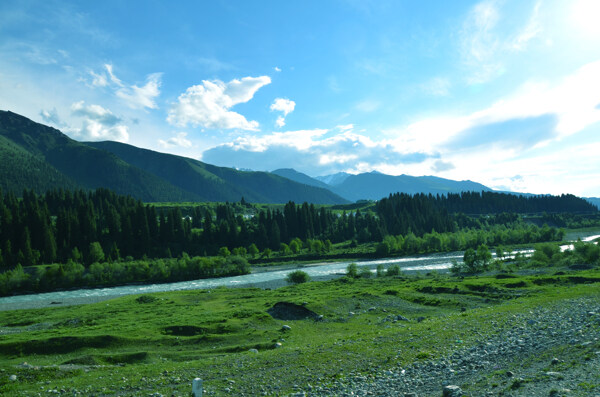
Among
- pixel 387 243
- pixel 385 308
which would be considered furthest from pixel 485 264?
pixel 387 243

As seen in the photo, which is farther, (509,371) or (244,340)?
(244,340)

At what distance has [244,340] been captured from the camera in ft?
113

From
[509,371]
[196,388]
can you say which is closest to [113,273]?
[196,388]

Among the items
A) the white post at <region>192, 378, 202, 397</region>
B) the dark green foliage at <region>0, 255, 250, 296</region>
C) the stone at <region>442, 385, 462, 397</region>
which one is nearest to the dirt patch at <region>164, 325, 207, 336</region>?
the white post at <region>192, 378, 202, 397</region>

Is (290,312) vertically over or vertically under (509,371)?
under

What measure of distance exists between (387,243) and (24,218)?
159807mm

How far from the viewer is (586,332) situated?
70.6ft

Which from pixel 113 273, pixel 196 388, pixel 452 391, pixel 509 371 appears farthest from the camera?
pixel 113 273

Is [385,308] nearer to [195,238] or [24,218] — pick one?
[195,238]

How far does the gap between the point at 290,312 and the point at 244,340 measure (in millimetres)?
11173

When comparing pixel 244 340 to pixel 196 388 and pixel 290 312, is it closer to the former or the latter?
pixel 290 312

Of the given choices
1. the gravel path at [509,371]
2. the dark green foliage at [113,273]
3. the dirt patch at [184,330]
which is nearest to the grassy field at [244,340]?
the dirt patch at [184,330]

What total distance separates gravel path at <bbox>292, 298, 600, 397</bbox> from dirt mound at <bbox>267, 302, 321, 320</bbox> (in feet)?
78.3

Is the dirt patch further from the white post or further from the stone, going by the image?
the stone
